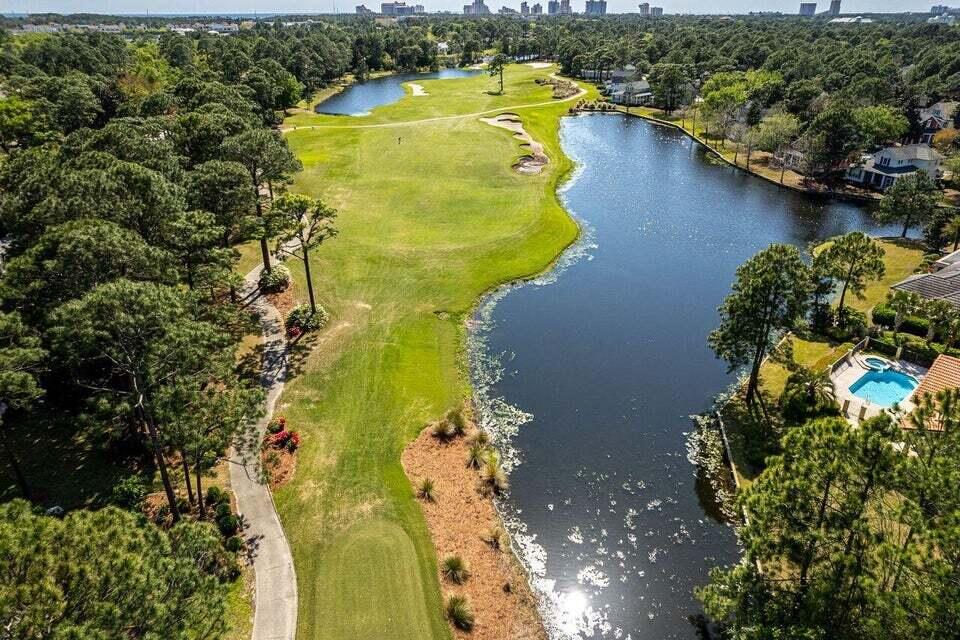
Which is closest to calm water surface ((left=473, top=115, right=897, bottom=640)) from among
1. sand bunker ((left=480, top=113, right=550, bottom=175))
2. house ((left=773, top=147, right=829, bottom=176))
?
house ((left=773, top=147, right=829, bottom=176))

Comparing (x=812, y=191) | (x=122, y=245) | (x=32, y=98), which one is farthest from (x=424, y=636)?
(x=32, y=98)

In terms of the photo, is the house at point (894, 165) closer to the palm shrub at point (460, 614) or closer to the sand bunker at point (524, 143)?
the sand bunker at point (524, 143)

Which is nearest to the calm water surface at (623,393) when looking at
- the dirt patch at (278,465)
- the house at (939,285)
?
the dirt patch at (278,465)

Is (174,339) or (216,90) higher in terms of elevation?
(216,90)

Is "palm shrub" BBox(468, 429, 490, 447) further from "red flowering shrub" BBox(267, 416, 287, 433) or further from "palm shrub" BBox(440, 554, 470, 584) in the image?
"red flowering shrub" BBox(267, 416, 287, 433)

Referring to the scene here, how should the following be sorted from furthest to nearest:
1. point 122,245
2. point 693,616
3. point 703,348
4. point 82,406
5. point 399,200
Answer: point 399,200 → point 703,348 → point 82,406 → point 122,245 → point 693,616

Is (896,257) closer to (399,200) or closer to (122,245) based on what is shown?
(399,200)

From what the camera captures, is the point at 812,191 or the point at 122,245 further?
the point at 812,191
